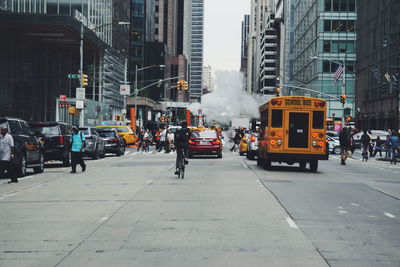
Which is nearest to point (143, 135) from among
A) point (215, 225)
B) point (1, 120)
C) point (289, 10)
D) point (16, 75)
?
point (16, 75)

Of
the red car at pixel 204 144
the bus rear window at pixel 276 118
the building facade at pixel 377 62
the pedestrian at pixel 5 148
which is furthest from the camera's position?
the building facade at pixel 377 62

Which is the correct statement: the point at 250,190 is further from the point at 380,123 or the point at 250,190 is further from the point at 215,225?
the point at 380,123

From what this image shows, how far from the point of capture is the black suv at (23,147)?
19.7m

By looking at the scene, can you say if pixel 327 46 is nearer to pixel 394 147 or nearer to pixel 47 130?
pixel 394 147

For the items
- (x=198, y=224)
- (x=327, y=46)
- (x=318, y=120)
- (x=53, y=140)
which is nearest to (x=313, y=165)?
(x=318, y=120)

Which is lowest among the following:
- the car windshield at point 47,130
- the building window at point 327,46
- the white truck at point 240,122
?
the car windshield at point 47,130

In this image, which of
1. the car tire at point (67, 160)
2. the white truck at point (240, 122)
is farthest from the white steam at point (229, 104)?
the car tire at point (67, 160)

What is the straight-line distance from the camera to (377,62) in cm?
7038

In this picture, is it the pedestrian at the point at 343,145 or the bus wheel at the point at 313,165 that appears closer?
the bus wheel at the point at 313,165

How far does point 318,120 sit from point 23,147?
10980mm

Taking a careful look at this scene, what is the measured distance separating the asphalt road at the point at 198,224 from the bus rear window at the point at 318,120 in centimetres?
624

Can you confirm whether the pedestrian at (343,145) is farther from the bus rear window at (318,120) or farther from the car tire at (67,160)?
the car tire at (67,160)

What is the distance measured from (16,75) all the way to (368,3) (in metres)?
43.2

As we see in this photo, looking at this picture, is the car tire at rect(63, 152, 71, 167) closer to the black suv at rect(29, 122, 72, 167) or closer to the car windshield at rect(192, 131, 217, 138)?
the black suv at rect(29, 122, 72, 167)
